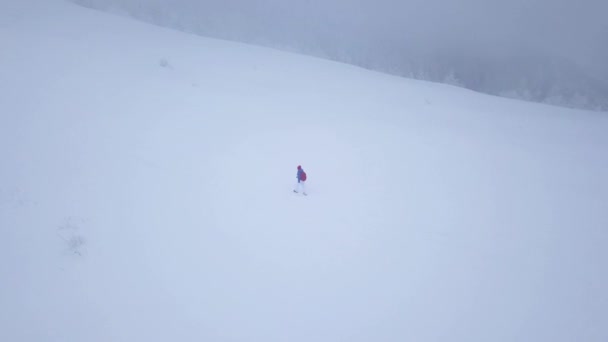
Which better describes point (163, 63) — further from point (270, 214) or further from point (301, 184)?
point (270, 214)

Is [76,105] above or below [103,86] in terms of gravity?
below

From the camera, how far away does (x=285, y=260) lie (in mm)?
7785

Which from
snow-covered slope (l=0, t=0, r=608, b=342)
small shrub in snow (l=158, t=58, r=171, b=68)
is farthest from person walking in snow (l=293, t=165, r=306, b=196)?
small shrub in snow (l=158, t=58, r=171, b=68)

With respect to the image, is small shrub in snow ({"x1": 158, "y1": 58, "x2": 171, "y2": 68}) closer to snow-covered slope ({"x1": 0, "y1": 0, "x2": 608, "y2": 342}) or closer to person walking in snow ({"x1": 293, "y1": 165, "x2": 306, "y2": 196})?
snow-covered slope ({"x1": 0, "y1": 0, "x2": 608, "y2": 342})

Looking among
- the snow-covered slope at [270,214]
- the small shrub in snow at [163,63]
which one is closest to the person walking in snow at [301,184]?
the snow-covered slope at [270,214]

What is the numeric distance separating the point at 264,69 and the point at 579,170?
14.3 meters

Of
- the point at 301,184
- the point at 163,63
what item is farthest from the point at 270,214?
the point at 163,63

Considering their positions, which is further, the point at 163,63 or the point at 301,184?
the point at 163,63

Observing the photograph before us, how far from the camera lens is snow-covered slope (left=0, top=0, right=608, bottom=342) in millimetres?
6664

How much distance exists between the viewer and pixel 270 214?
9141 mm

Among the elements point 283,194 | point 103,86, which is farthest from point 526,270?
point 103,86

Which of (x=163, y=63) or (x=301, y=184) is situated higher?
(x=163, y=63)

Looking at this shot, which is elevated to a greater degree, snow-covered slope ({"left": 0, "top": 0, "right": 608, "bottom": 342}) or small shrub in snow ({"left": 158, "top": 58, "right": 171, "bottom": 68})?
small shrub in snow ({"left": 158, "top": 58, "right": 171, "bottom": 68})

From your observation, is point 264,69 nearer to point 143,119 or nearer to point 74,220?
point 143,119
